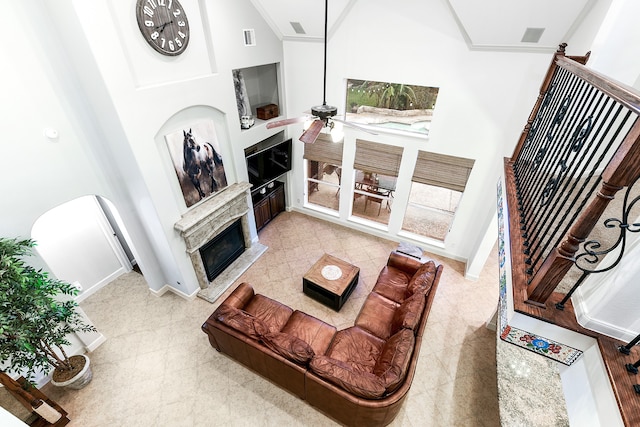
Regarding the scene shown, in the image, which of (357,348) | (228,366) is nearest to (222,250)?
(228,366)

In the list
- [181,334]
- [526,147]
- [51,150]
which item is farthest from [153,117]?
[526,147]

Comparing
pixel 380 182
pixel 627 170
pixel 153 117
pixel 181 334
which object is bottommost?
pixel 181 334

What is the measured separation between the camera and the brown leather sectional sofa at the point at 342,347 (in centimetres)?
300

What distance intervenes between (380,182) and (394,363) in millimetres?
4271

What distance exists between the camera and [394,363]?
3.09 m

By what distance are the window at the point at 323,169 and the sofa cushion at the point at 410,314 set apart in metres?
3.15

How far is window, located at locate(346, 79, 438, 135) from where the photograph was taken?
4.93 metres

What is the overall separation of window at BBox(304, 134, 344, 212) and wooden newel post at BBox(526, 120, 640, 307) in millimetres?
4611

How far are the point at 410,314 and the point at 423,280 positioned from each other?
0.73 m

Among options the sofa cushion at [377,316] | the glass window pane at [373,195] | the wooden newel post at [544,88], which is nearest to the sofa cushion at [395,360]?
the sofa cushion at [377,316]

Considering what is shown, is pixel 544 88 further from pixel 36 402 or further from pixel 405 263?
pixel 36 402

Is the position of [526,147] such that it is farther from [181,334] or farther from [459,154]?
[181,334]

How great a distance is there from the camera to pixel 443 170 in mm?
5176

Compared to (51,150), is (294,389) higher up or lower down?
lower down
